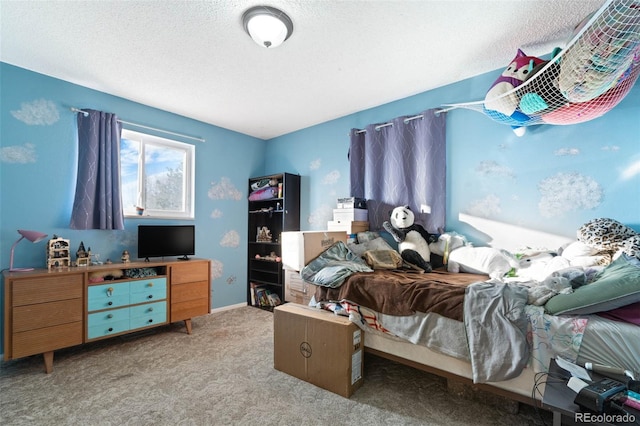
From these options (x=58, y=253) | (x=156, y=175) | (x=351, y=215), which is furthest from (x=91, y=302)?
(x=351, y=215)

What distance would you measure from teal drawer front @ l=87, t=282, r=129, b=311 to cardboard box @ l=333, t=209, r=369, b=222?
6.91 feet

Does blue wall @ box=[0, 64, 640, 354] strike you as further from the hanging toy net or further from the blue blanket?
the blue blanket

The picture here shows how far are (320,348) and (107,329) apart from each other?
1.89 m

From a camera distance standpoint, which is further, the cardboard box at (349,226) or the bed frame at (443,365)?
the cardboard box at (349,226)

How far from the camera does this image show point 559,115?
183 cm

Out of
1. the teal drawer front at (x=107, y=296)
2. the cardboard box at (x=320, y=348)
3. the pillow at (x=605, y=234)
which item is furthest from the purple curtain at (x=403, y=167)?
the teal drawer front at (x=107, y=296)

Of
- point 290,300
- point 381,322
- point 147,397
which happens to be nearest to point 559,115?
point 381,322

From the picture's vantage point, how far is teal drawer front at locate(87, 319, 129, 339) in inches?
93.4

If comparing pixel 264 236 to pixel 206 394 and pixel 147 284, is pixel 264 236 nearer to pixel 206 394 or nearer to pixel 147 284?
pixel 147 284

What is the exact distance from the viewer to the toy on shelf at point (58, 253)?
2418 mm

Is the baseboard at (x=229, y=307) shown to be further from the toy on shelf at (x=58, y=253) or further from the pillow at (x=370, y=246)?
the pillow at (x=370, y=246)

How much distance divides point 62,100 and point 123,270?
1.66 metres

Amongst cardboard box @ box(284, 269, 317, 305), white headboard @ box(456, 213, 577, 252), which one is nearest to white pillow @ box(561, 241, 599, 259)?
white headboard @ box(456, 213, 577, 252)

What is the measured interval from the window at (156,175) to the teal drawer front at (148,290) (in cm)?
84
